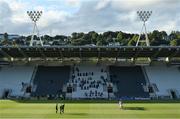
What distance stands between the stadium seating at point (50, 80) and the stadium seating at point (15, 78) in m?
1.50

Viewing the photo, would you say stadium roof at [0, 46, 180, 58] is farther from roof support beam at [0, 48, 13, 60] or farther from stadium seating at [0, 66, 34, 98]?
stadium seating at [0, 66, 34, 98]

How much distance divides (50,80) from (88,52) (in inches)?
283

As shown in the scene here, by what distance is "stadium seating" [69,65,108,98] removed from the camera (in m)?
60.0

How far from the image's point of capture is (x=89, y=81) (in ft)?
206

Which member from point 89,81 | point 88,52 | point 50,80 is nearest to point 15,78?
point 50,80

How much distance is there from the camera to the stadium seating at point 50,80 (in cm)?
6044

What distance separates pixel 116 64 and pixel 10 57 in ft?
56.8

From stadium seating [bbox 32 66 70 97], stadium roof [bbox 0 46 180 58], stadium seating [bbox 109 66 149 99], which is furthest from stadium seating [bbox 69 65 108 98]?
stadium roof [bbox 0 46 180 58]

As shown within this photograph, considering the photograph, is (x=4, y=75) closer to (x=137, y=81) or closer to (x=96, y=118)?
(x=137, y=81)

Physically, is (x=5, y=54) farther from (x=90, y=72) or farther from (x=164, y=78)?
(x=164, y=78)

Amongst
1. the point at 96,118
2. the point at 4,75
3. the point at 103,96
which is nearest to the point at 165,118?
the point at 96,118

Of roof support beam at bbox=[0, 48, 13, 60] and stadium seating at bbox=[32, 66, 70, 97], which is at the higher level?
roof support beam at bbox=[0, 48, 13, 60]

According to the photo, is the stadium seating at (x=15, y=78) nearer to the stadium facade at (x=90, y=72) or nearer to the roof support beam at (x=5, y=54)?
the stadium facade at (x=90, y=72)

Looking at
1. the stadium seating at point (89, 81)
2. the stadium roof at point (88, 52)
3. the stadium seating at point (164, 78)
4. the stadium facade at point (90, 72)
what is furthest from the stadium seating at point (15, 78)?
the stadium seating at point (164, 78)
